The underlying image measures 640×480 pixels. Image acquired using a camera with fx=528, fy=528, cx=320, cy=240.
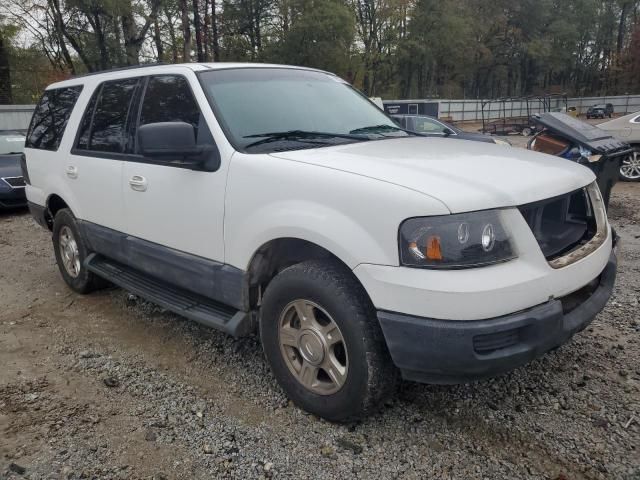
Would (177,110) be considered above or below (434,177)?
above

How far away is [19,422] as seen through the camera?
2.92 m

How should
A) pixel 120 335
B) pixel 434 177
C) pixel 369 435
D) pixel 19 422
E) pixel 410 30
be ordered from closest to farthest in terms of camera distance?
pixel 434 177, pixel 369 435, pixel 19 422, pixel 120 335, pixel 410 30

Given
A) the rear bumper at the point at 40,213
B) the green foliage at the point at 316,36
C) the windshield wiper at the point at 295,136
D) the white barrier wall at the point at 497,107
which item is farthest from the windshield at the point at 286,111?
the green foliage at the point at 316,36

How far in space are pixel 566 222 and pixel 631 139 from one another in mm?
8889

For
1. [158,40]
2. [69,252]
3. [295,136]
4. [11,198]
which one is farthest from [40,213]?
[158,40]

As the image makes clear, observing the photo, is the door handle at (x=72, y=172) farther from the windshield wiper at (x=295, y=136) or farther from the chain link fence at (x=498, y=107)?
the chain link fence at (x=498, y=107)

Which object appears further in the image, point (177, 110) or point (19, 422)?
point (177, 110)

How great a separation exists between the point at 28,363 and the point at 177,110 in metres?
2.03

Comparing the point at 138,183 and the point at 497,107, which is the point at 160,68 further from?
the point at 497,107

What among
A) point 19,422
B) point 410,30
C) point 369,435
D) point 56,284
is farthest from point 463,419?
point 410,30

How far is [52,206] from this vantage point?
5.06m

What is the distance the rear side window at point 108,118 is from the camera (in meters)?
3.92

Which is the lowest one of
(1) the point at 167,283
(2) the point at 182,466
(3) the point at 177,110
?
(2) the point at 182,466

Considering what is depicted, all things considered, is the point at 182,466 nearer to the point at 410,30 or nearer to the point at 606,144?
the point at 606,144
